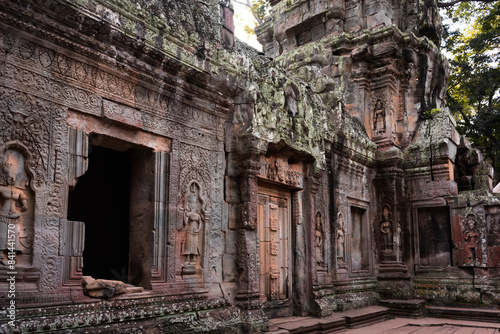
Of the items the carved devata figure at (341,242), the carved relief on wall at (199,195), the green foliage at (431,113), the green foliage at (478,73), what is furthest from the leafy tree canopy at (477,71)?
the carved relief on wall at (199,195)

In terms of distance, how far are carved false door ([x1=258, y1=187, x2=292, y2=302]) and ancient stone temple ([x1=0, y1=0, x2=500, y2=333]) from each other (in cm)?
3

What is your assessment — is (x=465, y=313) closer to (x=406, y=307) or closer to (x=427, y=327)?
(x=406, y=307)

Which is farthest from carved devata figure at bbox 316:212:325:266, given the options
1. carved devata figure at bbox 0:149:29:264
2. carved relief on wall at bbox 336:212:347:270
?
carved devata figure at bbox 0:149:29:264

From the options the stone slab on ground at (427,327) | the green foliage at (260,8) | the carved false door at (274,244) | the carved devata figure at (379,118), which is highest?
the green foliage at (260,8)

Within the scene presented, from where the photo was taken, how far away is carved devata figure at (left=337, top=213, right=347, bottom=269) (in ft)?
31.6

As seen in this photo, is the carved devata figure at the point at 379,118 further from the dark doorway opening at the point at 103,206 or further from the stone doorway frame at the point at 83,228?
the stone doorway frame at the point at 83,228

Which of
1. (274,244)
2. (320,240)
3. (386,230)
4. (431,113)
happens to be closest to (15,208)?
(274,244)

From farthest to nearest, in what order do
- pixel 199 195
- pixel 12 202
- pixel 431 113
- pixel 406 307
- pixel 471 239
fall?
1. pixel 431 113
2. pixel 471 239
3. pixel 406 307
4. pixel 199 195
5. pixel 12 202

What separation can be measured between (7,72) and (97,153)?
9.57 ft

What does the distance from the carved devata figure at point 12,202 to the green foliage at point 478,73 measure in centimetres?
1529

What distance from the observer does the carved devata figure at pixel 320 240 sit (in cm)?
880

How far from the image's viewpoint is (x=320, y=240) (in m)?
8.96

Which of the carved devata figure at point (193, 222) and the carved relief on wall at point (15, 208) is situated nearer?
the carved relief on wall at point (15, 208)

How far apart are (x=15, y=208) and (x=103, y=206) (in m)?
2.90
